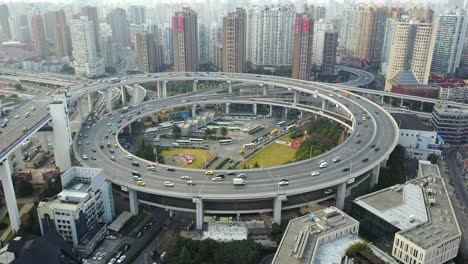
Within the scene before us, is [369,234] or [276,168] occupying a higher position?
[276,168]

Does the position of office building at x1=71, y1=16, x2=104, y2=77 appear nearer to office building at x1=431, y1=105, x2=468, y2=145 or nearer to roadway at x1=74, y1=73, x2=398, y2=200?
roadway at x1=74, y1=73, x2=398, y2=200

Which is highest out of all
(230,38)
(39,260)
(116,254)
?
(230,38)

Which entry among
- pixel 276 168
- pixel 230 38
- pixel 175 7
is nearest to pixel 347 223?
pixel 276 168

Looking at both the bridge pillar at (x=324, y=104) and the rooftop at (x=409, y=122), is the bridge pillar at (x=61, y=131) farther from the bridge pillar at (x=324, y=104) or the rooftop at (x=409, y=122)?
A: the rooftop at (x=409, y=122)

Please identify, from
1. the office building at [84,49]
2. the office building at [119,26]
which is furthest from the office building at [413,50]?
the office building at [119,26]

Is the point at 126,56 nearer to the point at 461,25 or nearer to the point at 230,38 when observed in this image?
the point at 230,38

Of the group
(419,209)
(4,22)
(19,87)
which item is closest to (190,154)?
(419,209)
